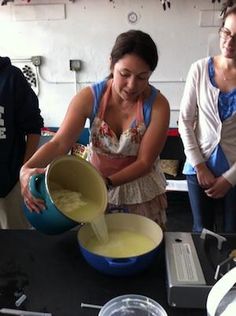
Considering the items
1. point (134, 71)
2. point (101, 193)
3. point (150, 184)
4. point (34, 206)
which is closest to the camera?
point (34, 206)

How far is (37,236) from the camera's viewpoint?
117cm

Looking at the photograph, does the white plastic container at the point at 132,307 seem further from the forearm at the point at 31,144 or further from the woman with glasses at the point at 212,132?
the forearm at the point at 31,144

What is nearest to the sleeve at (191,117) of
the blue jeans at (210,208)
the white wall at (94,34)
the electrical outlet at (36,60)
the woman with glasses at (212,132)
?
the woman with glasses at (212,132)

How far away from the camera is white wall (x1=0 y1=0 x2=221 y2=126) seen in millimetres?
2877

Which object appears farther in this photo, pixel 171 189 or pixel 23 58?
pixel 23 58

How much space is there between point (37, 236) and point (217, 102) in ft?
2.92

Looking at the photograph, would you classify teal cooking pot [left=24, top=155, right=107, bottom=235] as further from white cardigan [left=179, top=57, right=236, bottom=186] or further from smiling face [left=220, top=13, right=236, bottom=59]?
smiling face [left=220, top=13, right=236, bottom=59]

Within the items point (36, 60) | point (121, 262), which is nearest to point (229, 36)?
point (121, 262)

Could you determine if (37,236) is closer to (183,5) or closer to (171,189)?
(171,189)

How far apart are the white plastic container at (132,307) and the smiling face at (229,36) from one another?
101 cm

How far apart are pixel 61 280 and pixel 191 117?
3.13 feet

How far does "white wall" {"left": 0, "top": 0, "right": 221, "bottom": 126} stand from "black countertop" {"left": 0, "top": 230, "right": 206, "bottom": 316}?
2204 mm

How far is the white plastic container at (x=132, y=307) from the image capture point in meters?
0.82

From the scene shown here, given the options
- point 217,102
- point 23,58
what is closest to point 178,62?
point 23,58
